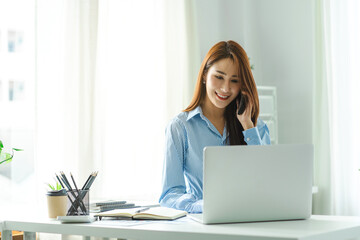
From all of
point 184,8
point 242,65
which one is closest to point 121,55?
point 184,8

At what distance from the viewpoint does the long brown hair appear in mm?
2389

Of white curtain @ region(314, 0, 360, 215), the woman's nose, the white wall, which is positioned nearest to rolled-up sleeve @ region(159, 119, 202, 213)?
the woman's nose

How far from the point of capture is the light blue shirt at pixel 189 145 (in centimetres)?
233

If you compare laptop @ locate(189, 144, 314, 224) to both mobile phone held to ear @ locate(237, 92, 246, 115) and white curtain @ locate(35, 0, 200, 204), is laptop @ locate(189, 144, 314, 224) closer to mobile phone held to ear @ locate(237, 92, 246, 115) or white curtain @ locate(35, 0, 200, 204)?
Answer: mobile phone held to ear @ locate(237, 92, 246, 115)

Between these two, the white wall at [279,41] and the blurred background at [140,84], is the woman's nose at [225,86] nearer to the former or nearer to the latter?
the blurred background at [140,84]

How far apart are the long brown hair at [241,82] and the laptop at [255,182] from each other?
63cm

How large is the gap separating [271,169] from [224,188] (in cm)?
16

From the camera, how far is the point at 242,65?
2.40 m

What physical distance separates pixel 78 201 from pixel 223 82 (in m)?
0.79

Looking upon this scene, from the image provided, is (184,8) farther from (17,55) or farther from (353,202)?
(353,202)

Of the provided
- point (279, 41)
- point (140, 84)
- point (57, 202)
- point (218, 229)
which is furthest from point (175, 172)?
point (279, 41)

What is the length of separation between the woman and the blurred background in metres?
1.30

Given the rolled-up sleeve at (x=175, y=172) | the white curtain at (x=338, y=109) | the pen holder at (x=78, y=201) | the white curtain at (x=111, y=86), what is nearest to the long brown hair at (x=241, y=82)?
the rolled-up sleeve at (x=175, y=172)

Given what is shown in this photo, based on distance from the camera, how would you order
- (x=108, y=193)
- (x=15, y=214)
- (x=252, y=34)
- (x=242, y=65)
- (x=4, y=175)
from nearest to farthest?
(x=15, y=214) → (x=242, y=65) → (x=4, y=175) → (x=108, y=193) → (x=252, y=34)
